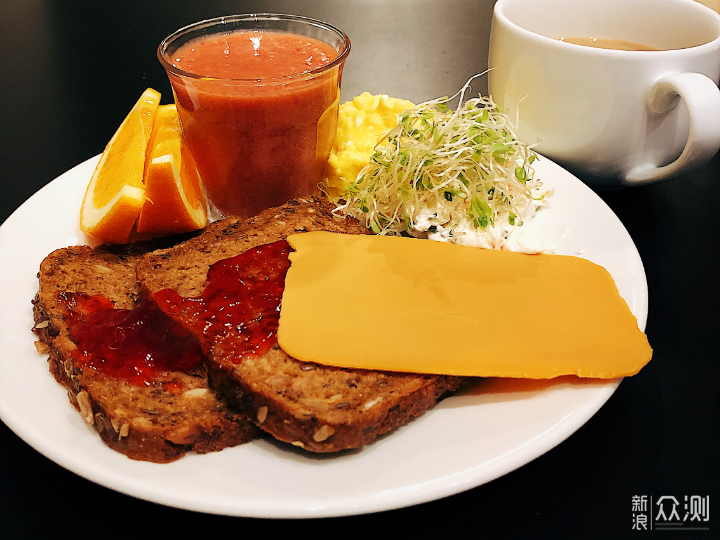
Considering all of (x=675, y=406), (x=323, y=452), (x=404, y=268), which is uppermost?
(x=404, y=268)

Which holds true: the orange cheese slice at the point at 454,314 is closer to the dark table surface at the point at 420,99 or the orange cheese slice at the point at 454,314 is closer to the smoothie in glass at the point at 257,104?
the dark table surface at the point at 420,99

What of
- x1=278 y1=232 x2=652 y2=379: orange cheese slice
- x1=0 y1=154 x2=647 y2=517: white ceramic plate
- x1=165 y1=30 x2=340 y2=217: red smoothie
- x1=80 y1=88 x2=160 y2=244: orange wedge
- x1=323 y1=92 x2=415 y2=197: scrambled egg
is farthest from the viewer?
x1=323 y1=92 x2=415 y2=197: scrambled egg

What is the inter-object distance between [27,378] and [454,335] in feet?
3.80

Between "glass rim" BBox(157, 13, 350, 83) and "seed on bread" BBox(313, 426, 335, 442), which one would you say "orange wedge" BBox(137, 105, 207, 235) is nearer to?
"glass rim" BBox(157, 13, 350, 83)

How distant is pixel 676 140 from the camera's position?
2516 millimetres

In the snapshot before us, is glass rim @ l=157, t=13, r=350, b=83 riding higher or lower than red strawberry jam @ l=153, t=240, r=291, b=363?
higher

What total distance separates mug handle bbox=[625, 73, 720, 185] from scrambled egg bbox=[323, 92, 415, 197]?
1020 mm

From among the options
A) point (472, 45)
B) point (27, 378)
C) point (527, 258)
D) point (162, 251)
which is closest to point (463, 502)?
point (527, 258)

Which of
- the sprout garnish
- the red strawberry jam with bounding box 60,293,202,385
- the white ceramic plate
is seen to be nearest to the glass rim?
the sprout garnish

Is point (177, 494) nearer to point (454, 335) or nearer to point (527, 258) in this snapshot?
point (454, 335)

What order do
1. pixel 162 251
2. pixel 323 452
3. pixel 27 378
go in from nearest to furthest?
pixel 323 452, pixel 27 378, pixel 162 251

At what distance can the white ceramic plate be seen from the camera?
128 centimetres

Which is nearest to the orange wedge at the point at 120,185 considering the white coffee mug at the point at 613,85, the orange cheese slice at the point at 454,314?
the orange cheese slice at the point at 454,314

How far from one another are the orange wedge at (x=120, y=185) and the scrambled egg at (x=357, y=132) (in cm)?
78
